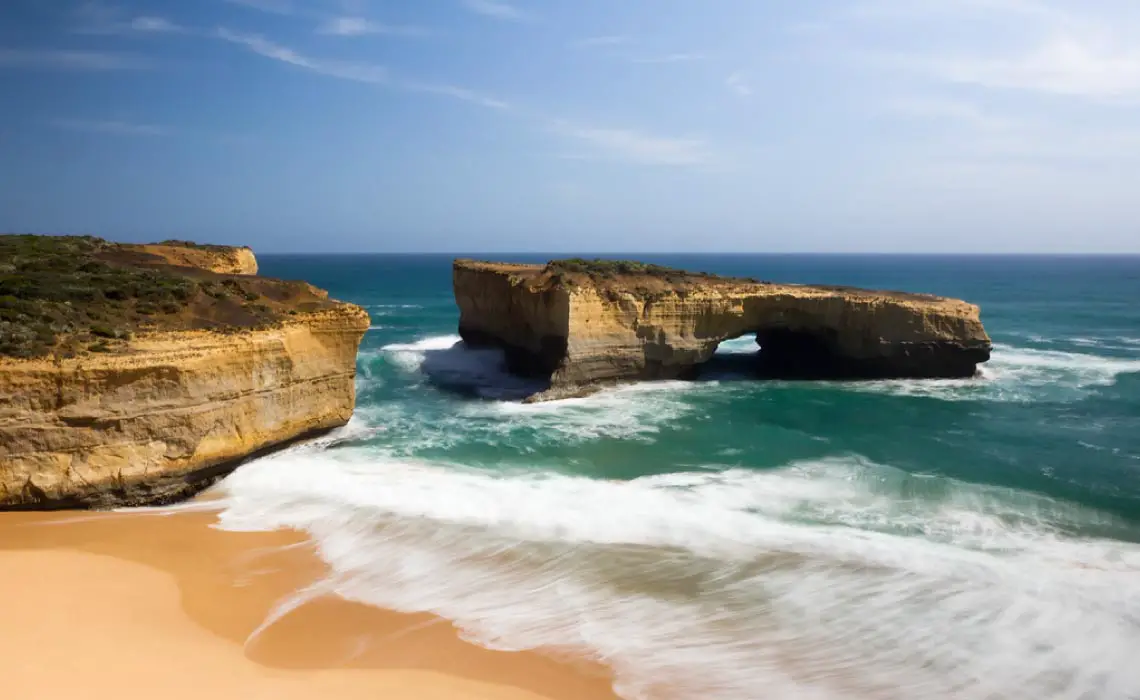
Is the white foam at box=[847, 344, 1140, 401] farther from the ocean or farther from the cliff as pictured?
the cliff

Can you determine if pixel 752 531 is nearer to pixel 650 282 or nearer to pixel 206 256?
pixel 650 282

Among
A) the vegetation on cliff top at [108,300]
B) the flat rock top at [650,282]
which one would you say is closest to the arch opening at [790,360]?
the flat rock top at [650,282]

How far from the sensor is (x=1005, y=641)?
9.06 m

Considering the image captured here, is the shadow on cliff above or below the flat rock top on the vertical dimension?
below

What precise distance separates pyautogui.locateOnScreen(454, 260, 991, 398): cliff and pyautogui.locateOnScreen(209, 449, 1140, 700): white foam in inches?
337

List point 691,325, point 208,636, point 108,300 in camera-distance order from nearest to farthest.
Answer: point 208,636, point 108,300, point 691,325

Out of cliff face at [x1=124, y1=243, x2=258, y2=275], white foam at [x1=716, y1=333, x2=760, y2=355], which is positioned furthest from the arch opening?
cliff face at [x1=124, y1=243, x2=258, y2=275]

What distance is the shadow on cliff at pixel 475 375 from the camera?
75.4ft

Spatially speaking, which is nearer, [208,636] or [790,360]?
[208,636]

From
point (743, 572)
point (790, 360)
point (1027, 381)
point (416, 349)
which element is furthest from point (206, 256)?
point (1027, 381)

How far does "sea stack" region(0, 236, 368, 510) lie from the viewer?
37.8 feet

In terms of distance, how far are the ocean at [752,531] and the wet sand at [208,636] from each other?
18.6 inches

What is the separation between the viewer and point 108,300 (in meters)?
14.4

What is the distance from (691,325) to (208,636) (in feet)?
60.6
